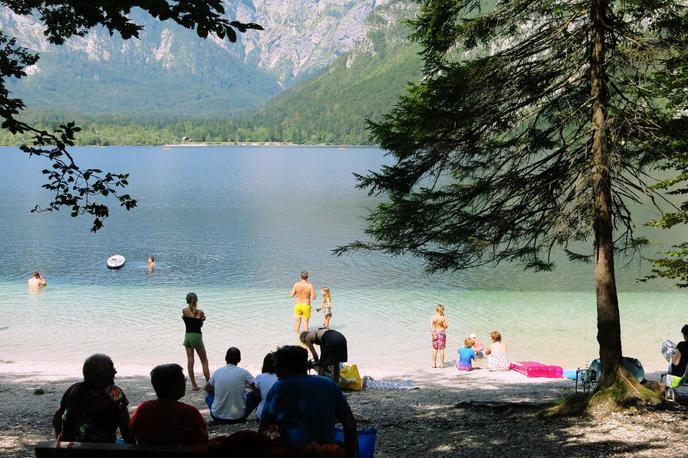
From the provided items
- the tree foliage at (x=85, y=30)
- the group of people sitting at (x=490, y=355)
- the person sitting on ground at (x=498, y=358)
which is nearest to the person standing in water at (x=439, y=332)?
the group of people sitting at (x=490, y=355)

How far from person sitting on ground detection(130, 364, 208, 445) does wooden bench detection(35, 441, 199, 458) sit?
0.14 metres

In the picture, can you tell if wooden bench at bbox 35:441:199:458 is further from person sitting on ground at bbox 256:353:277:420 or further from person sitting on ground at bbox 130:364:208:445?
person sitting on ground at bbox 256:353:277:420

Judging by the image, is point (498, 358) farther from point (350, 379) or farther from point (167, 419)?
point (167, 419)

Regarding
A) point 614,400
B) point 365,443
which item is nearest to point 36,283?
point 614,400

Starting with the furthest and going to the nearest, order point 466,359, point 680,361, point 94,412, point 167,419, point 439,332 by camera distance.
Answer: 1. point 439,332
2. point 466,359
3. point 680,361
4. point 94,412
5. point 167,419

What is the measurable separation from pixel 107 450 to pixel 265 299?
23208mm

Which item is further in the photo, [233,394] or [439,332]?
[439,332]

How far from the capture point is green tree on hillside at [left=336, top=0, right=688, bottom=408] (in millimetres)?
9359

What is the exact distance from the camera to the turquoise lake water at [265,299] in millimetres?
20188

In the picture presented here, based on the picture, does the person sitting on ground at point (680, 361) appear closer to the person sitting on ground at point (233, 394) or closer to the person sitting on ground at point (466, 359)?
the person sitting on ground at point (233, 394)

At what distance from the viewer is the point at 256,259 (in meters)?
39.7

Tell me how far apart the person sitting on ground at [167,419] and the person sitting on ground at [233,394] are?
450 cm

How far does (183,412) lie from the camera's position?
5.01m

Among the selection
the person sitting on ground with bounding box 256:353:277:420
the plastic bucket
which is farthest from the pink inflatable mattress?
the plastic bucket
